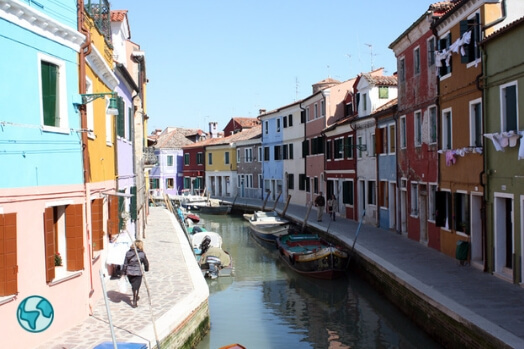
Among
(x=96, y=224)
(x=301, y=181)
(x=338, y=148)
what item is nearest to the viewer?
(x=96, y=224)

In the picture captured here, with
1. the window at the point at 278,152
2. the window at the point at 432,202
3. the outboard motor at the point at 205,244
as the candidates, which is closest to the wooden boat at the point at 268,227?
the outboard motor at the point at 205,244

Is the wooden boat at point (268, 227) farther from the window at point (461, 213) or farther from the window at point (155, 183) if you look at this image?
the window at point (155, 183)

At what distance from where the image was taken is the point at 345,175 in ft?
109

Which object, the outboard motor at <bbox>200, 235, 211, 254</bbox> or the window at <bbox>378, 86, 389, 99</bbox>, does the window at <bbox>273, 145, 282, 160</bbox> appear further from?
the outboard motor at <bbox>200, 235, 211, 254</bbox>

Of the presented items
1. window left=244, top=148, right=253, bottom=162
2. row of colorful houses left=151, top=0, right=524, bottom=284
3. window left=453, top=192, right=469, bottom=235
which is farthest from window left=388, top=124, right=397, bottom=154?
window left=244, top=148, right=253, bottom=162

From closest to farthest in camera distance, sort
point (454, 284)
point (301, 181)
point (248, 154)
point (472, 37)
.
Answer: point (454, 284)
point (472, 37)
point (301, 181)
point (248, 154)

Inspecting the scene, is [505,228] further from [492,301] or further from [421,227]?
[421,227]

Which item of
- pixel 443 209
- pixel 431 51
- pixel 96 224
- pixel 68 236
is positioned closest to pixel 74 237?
pixel 68 236

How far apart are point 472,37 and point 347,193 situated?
55.2ft

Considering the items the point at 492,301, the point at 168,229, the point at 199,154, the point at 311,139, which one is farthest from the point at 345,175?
the point at 199,154

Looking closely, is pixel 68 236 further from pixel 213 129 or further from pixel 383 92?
pixel 213 129

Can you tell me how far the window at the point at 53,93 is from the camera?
10.2 meters

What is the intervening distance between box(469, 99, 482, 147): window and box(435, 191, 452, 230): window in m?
2.64

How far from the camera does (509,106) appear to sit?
14516mm
